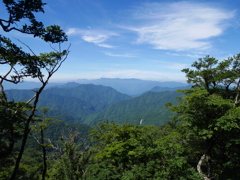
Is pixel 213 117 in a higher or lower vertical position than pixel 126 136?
higher

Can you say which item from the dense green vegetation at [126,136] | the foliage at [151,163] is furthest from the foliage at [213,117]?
the foliage at [151,163]

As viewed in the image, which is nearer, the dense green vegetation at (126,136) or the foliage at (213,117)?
the dense green vegetation at (126,136)

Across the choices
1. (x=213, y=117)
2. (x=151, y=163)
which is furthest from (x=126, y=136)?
(x=213, y=117)

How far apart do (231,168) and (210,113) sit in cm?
542

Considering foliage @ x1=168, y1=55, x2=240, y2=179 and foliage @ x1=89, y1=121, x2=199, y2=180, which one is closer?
foliage @ x1=89, y1=121, x2=199, y2=180

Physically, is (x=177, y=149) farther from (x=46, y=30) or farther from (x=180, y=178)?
(x=46, y=30)

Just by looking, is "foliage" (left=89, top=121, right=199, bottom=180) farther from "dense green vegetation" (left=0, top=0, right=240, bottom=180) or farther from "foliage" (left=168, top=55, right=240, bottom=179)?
"foliage" (left=168, top=55, right=240, bottom=179)

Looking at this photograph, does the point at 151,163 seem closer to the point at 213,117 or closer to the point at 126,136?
the point at 126,136

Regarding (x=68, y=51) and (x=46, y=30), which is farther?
(x=68, y=51)

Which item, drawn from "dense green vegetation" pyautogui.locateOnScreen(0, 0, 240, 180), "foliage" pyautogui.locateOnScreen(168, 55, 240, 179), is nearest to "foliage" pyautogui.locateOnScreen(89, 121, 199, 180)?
"dense green vegetation" pyautogui.locateOnScreen(0, 0, 240, 180)

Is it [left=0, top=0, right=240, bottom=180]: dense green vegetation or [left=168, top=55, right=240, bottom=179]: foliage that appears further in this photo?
[left=168, top=55, right=240, bottom=179]: foliage

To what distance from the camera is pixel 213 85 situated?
18.0 metres

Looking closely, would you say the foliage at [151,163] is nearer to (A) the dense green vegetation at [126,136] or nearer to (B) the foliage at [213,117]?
(A) the dense green vegetation at [126,136]

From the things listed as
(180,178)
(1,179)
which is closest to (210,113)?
(180,178)
